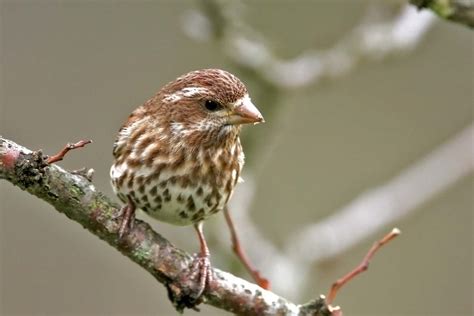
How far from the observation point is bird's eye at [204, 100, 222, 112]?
4281 mm

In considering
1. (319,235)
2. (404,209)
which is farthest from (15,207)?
(404,209)

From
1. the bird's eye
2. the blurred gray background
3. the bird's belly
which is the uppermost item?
the blurred gray background

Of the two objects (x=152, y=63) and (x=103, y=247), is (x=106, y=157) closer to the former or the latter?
(x=103, y=247)

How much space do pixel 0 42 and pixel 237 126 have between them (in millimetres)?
5112

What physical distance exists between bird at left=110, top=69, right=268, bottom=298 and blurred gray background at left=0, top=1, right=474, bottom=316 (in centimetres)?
245

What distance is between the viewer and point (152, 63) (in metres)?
9.48

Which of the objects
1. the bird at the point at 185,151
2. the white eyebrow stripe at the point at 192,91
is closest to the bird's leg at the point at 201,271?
the bird at the point at 185,151

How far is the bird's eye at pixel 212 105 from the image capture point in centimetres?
428

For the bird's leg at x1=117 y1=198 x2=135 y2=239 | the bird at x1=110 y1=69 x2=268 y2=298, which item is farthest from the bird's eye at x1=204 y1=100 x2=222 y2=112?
the bird's leg at x1=117 y1=198 x2=135 y2=239

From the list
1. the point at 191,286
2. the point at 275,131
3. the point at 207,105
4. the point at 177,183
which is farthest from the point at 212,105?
the point at 275,131

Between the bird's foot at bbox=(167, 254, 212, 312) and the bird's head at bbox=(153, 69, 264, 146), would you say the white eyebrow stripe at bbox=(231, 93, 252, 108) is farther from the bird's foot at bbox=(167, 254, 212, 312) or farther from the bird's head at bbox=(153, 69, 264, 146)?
the bird's foot at bbox=(167, 254, 212, 312)

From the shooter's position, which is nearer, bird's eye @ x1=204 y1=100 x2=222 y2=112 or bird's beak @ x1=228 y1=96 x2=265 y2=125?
bird's beak @ x1=228 y1=96 x2=265 y2=125

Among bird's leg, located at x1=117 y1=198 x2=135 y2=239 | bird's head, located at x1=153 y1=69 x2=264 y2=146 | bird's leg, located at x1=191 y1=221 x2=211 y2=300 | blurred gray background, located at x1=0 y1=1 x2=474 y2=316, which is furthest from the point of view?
blurred gray background, located at x1=0 y1=1 x2=474 y2=316

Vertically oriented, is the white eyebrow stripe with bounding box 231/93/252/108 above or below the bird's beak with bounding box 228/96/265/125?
above
